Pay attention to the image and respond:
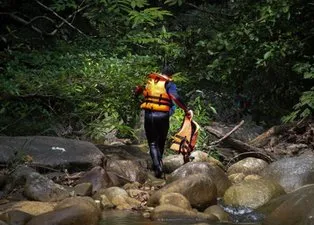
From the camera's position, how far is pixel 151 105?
27.6 ft

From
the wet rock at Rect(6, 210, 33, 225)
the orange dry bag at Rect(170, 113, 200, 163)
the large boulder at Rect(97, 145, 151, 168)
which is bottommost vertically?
the large boulder at Rect(97, 145, 151, 168)

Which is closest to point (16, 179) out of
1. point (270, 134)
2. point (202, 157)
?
point (202, 157)

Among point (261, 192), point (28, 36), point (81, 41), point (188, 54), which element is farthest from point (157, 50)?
point (261, 192)

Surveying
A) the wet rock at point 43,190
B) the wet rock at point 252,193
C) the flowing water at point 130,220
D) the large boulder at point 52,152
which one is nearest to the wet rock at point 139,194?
the flowing water at point 130,220

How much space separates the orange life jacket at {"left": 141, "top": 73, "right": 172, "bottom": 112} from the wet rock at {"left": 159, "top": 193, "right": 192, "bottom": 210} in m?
2.20

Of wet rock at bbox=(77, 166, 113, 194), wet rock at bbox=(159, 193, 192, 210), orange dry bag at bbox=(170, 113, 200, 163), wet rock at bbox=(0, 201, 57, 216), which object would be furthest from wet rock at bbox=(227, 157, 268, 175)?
wet rock at bbox=(0, 201, 57, 216)

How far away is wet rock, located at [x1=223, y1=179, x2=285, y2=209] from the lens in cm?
A: 666

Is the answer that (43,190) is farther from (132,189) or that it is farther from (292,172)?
(292,172)

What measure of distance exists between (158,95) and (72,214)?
3209 millimetres

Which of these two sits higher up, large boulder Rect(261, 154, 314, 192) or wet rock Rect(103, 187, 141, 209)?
large boulder Rect(261, 154, 314, 192)

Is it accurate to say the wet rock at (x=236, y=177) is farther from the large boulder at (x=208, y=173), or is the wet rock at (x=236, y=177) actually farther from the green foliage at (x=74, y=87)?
the green foliage at (x=74, y=87)

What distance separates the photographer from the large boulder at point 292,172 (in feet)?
24.0

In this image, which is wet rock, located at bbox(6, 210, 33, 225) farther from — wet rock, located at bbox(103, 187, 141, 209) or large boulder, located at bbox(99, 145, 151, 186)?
large boulder, located at bbox(99, 145, 151, 186)

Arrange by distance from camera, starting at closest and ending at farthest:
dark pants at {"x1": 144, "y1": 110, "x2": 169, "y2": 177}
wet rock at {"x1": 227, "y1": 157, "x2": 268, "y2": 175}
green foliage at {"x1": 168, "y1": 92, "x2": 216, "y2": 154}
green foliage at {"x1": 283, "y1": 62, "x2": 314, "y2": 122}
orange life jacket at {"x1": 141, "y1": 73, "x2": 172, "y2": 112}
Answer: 1. orange life jacket at {"x1": 141, "y1": 73, "x2": 172, "y2": 112}
2. dark pants at {"x1": 144, "y1": 110, "x2": 169, "y2": 177}
3. wet rock at {"x1": 227, "y1": 157, "x2": 268, "y2": 175}
4. green foliage at {"x1": 283, "y1": 62, "x2": 314, "y2": 122}
5. green foliage at {"x1": 168, "y1": 92, "x2": 216, "y2": 154}
